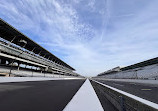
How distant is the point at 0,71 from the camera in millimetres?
22250

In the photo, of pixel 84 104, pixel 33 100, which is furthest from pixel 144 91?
pixel 33 100

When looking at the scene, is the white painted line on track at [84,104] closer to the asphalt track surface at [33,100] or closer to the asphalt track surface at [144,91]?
the asphalt track surface at [33,100]

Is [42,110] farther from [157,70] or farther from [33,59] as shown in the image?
[157,70]

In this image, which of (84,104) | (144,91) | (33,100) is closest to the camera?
(84,104)

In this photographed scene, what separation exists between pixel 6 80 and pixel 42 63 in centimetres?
2400

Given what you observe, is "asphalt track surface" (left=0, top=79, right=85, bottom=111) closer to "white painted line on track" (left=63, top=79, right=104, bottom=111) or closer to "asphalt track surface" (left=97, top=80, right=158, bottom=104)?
"white painted line on track" (left=63, top=79, right=104, bottom=111)

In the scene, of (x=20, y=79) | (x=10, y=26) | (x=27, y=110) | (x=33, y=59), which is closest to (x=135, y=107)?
(x=27, y=110)

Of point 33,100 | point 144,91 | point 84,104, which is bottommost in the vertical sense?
point 33,100

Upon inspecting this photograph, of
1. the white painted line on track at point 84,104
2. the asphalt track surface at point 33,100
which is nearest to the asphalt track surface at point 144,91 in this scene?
the white painted line on track at point 84,104

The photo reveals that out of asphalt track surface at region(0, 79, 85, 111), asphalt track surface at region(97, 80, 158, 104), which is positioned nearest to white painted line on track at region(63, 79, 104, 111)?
asphalt track surface at region(0, 79, 85, 111)

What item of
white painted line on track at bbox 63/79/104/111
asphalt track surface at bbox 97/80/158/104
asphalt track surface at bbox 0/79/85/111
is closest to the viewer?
white painted line on track at bbox 63/79/104/111

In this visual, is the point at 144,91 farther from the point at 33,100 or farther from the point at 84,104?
the point at 33,100

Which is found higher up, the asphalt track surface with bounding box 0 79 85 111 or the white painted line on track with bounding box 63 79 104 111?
the white painted line on track with bounding box 63 79 104 111

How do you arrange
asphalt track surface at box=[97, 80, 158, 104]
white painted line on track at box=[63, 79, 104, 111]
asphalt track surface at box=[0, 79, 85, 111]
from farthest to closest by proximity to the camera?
1. asphalt track surface at box=[97, 80, 158, 104]
2. asphalt track surface at box=[0, 79, 85, 111]
3. white painted line on track at box=[63, 79, 104, 111]
